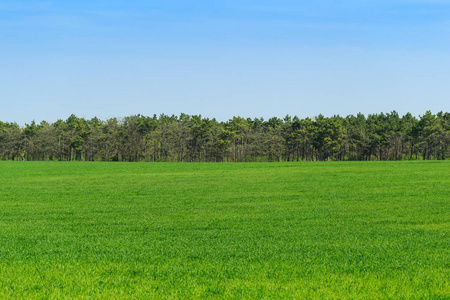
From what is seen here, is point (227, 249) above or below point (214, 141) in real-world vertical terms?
below

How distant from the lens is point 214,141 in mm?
96125

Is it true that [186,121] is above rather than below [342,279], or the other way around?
above

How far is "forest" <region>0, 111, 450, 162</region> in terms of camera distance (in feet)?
304

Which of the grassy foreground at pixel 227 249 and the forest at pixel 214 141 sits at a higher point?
the forest at pixel 214 141

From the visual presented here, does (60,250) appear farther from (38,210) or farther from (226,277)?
(38,210)

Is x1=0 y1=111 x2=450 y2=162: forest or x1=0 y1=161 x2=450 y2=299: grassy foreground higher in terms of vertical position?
x1=0 y1=111 x2=450 y2=162: forest

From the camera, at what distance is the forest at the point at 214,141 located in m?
92.8

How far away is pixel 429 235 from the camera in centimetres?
901

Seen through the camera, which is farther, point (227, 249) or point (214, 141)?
point (214, 141)

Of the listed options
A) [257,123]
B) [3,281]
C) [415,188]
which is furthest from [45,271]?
[257,123]

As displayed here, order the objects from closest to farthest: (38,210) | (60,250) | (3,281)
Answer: (3,281) < (60,250) < (38,210)

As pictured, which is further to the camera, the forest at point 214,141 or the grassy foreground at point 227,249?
the forest at point 214,141

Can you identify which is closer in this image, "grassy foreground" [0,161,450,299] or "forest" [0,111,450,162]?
"grassy foreground" [0,161,450,299]

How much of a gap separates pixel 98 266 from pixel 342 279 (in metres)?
4.18
